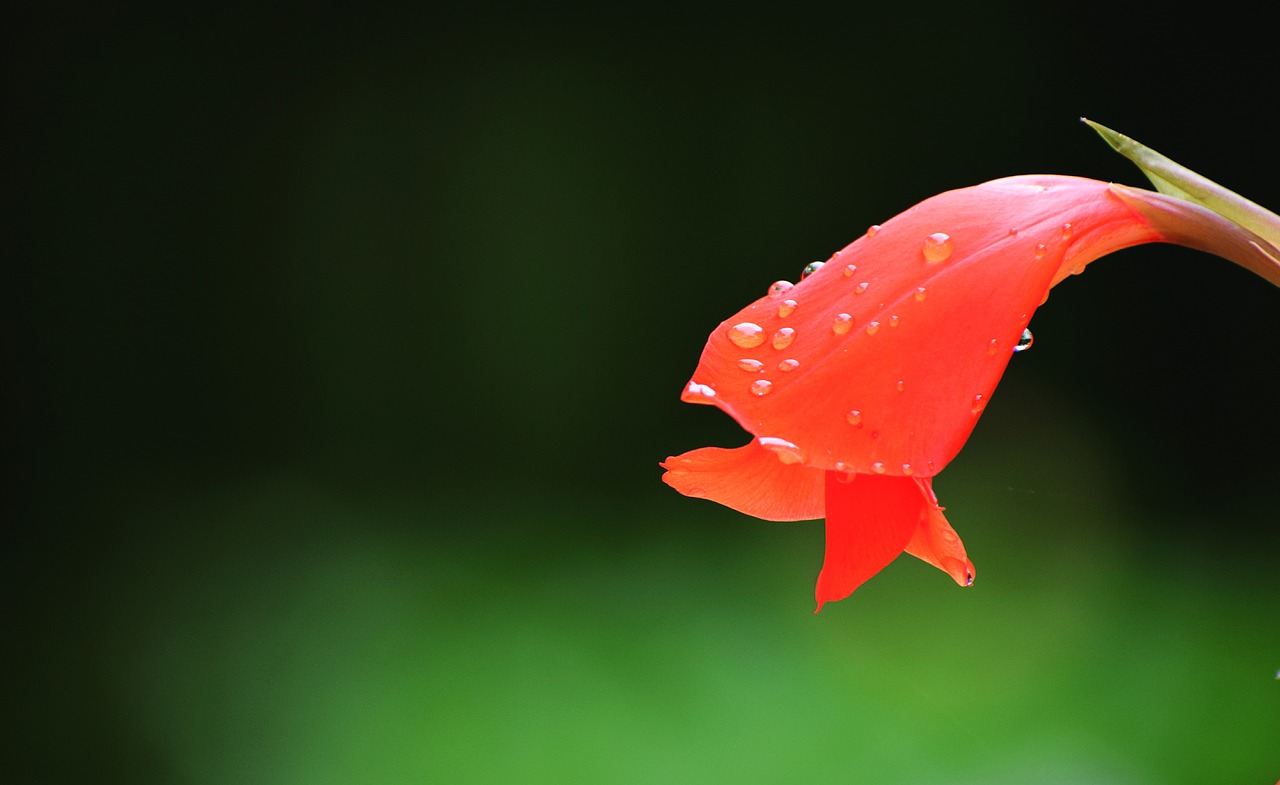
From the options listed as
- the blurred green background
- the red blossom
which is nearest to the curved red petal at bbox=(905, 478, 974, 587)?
the red blossom

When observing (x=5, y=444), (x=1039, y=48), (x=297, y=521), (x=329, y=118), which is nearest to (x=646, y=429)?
(x=297, y=521)

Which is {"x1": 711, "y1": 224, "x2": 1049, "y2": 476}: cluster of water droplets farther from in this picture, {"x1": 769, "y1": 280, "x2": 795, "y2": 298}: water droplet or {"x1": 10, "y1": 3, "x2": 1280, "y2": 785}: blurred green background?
{"x1": 10, "y1": 3, "x2": 1280, "y2": 785}: blurred green background

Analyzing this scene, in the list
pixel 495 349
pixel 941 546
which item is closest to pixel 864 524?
pixel 941 546

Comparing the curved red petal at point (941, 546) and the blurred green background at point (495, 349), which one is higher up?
the curved red petal at point (941, 546)

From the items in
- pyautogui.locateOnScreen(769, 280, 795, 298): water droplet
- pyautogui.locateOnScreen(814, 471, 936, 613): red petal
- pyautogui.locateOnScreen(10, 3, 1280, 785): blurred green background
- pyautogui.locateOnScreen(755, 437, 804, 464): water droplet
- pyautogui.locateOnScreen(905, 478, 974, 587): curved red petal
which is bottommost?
pyautogui.locateOnScreen(10, 3, 1280, 785): blurred green background

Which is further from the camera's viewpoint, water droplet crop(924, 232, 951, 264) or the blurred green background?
the blurred green background

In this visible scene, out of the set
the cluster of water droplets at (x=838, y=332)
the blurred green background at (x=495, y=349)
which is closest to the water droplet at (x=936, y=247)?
the cluster of water droplets at (x=838, y=332)

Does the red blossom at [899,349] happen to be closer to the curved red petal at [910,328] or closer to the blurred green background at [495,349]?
the curved red petal at [910,328]
